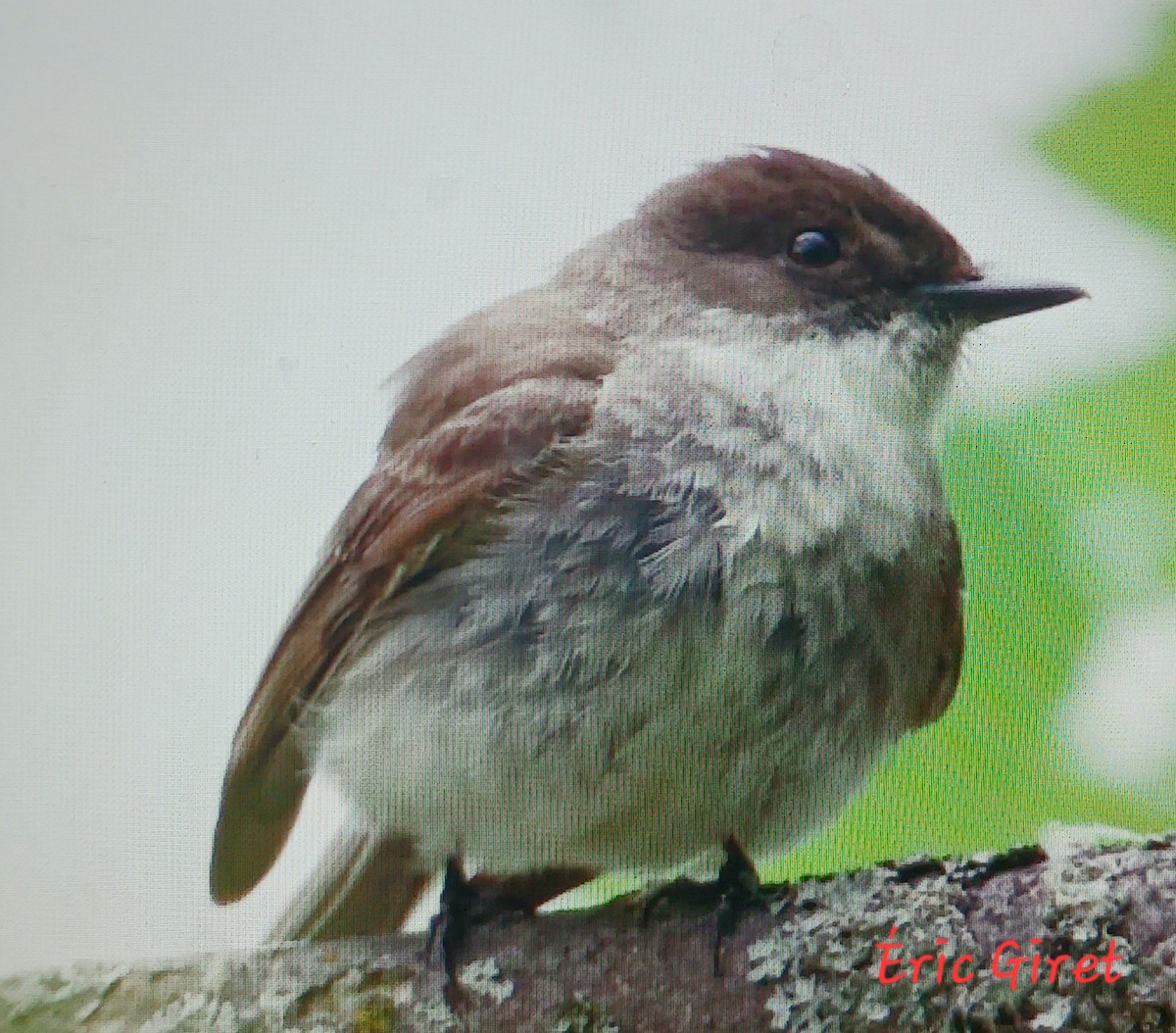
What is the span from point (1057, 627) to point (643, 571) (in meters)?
0.33

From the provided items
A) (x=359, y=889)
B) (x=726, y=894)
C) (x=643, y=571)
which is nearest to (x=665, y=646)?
(x=643, y=571)

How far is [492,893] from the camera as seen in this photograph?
3.22 feet

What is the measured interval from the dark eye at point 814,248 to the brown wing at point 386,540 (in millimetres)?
160

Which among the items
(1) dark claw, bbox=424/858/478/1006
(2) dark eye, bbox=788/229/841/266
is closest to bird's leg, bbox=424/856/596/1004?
(1) dark claw, bbox=424/858/478/1006

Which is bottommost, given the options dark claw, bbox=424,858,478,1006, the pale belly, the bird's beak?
dark claw, bbox=424,858,478,1006

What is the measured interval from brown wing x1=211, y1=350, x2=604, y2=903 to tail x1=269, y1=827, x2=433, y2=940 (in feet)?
0.12

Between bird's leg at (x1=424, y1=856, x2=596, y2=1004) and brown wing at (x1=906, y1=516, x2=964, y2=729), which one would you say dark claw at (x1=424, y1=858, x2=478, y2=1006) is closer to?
bird's leg at (x1=424, y1=856, x2=596, y2=1004)

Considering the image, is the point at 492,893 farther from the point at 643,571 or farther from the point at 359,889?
the point at 643,571

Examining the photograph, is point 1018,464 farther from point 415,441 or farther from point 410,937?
point 410,937

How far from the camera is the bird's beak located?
3.26ft

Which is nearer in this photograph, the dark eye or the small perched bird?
the small perched bird

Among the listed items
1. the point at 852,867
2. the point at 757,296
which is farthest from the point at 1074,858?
the point at 757,296

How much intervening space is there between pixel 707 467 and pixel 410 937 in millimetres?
369
